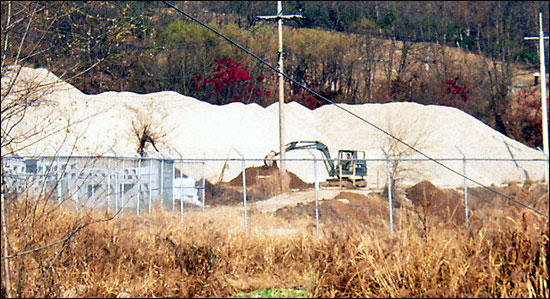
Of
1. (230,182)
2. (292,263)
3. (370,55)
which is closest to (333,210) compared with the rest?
(292,263)

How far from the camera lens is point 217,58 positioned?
3200 cm

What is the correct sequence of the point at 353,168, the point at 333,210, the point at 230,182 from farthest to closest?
1. the point at 230,182
2. the point at 353,168
3. the point at 333,210

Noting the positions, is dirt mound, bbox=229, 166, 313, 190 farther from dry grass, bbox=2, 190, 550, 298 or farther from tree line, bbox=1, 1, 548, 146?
dry grass, bbox=2, 190, 550, 298

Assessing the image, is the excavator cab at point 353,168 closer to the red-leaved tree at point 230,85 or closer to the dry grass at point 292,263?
the red-leaved tree at point 230,85

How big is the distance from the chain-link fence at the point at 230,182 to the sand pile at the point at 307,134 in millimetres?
226

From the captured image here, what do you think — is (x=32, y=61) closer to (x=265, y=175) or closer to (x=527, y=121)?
(x=265, y=175)

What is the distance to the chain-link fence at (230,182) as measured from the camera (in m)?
16.0

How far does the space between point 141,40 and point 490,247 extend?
6.48 m

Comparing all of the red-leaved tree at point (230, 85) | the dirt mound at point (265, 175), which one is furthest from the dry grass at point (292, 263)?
the red-leaved tree at point (230, 85)

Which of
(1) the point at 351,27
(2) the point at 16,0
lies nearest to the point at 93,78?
(2) the point at 16,0

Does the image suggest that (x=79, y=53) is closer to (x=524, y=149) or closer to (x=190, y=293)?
(x=190, y=293)

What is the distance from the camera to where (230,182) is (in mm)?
33594

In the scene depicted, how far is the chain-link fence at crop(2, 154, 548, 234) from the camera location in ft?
52.3

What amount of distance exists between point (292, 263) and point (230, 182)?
24.0 metres
